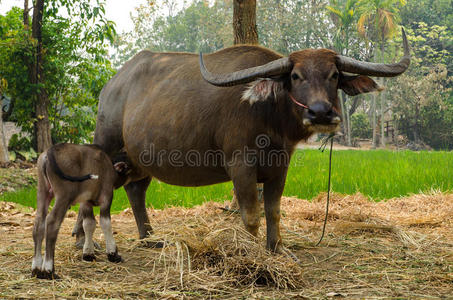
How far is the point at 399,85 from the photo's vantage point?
89.8 ft

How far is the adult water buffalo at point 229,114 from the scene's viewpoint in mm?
3199

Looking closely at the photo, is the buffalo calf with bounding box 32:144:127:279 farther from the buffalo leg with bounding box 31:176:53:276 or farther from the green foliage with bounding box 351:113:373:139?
the green foliage with bounding box 351:113:373:139

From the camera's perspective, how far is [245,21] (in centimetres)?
529

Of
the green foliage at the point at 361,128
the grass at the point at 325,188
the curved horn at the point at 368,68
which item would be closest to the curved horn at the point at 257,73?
the curved horn at the point at 368,68

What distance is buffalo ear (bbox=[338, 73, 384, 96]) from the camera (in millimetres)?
3417

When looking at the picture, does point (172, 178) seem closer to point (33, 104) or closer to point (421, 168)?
point (421, 168)

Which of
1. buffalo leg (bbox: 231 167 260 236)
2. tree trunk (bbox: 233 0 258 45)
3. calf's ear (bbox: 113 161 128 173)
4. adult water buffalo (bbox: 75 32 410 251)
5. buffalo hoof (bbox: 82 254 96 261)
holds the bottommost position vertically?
buffalo hoof (bbox: 82 254 96 261)

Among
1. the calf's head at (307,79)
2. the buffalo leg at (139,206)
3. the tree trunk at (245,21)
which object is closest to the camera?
Result: the calf's head at (307,79)

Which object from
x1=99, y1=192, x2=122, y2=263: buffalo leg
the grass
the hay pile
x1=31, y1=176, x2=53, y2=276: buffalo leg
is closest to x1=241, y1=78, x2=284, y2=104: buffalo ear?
the hay pile

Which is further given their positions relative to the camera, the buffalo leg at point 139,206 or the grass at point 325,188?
the grass at point 325,188

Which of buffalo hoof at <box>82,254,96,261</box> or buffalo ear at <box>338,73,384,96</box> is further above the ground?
buffalo ear at <box>338,73,384,96</box>

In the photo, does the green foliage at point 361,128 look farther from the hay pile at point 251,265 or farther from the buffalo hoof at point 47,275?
the buffalo hoof at point 47,275

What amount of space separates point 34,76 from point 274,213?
9.43m

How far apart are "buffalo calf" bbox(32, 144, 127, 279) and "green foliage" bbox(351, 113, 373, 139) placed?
103ft
